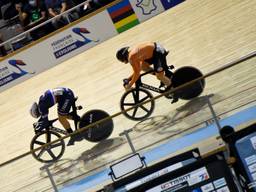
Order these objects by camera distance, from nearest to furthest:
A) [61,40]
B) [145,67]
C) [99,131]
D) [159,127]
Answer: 1. [99,131]
2. [159,127]
3. [145,67]
4. [61,40]

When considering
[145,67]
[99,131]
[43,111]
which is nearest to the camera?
[99,131]

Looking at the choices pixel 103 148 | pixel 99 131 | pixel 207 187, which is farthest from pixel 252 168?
pixel 103 148

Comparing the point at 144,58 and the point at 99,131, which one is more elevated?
the point at 144,58

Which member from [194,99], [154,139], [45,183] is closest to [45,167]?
[45,183]

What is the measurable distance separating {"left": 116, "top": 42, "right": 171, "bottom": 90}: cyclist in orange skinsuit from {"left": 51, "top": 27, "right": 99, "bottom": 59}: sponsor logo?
17.1 ft

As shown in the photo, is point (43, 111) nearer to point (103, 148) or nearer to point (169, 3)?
point (103, 148)

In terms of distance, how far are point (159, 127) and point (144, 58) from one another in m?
3.31

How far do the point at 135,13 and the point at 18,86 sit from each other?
3.06m

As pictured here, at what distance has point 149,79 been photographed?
14.1 m

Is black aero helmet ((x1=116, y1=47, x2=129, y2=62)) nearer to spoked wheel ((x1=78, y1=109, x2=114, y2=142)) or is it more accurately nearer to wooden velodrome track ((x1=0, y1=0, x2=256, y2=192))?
wooden velodrome track ((x1=0, y1=0, x2=256, y2=192))

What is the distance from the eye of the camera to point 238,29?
1448cm

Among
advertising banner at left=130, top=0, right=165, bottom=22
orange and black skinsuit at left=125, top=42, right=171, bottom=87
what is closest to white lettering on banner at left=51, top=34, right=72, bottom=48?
→ advertising banner at left=130, top=0, right=165, bottom=22

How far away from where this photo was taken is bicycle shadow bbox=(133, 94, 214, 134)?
28.1 ft

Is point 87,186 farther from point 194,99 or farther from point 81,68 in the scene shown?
point 81,68
